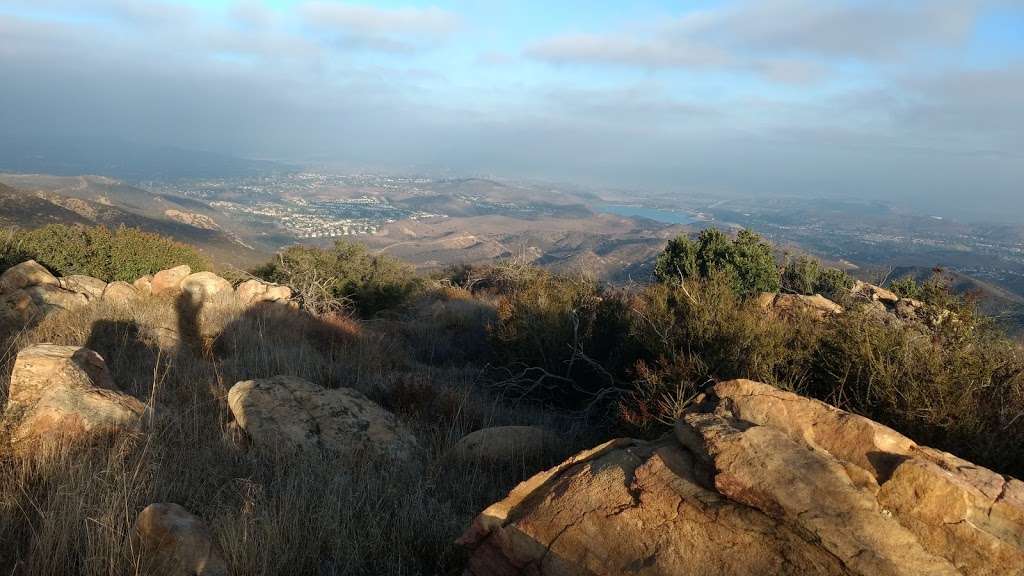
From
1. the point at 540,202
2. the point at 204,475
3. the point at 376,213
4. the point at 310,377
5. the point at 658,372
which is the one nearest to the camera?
the point at 204,475

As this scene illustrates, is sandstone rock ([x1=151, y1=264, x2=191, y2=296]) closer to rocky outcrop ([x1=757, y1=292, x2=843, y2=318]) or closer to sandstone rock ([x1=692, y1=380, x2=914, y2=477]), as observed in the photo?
rocky outcrop ([x1=757, y1=292, x2=843, y2=318])

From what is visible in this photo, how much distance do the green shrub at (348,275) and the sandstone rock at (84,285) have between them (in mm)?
4130

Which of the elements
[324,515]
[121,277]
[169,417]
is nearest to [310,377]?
[169,417]

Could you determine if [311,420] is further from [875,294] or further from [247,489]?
[875,294]

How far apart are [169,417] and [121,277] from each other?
1028cm

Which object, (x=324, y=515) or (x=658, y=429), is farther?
(x=658, y=429)

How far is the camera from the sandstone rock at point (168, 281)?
10.3 meters

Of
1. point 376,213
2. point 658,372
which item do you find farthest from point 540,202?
point 658,372

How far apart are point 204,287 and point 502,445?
8.01 metres

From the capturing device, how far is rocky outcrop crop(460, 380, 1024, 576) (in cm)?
217

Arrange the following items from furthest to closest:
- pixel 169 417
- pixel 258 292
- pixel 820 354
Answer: pixel 258 292, pixel 820 354, pixel 169 417

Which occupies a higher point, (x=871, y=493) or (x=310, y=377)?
(x=871, y=493)

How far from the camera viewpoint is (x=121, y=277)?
1239 centimetres

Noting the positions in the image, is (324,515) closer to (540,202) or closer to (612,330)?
(612,330)
